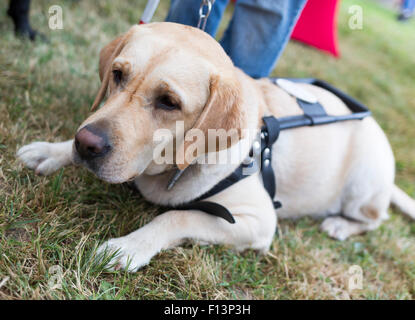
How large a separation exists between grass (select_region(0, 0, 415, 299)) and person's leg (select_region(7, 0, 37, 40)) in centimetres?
11

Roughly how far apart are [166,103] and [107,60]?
697 millimetres

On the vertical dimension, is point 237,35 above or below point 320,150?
above

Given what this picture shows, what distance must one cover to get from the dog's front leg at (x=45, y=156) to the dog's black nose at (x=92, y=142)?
0.75 metres

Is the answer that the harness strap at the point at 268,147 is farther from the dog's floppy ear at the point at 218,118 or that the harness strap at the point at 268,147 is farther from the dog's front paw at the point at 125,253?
the dog's front paw at the point at 125,253

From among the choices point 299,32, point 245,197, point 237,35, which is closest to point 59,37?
point 237,35

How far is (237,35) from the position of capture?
3629mm

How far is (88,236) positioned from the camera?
2.17m

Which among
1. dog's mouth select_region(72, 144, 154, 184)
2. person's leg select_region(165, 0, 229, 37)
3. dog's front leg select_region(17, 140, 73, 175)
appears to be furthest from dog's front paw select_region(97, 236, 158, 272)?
person's leg select_region(165, 0, 229, 37)

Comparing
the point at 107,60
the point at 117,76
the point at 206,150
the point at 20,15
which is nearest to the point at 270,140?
the point at 206,150

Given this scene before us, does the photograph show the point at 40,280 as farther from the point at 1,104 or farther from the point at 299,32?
the point at 299,32

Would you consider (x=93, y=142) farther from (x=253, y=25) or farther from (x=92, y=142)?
(x=253, y=25)
